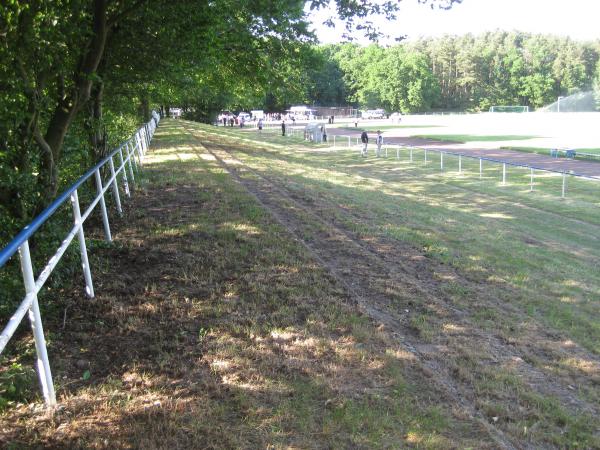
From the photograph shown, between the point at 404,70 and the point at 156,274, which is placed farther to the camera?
the point at 404,70

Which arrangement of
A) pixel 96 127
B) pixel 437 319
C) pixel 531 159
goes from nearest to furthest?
pixel 437 319
pixel 96 127
pixel 531 159

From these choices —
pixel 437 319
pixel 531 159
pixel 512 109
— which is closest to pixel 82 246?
pixel 437 319

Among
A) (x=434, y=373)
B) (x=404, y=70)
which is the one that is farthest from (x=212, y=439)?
(x=404, y=70)

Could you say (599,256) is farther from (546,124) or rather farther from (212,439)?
(546,124)

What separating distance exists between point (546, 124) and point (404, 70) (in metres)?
46.7

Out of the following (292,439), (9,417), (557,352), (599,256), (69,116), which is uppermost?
(69,116)

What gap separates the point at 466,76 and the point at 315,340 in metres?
126

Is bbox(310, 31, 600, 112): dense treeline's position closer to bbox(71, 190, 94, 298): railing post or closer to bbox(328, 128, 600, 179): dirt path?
bbox(328, 128, 600, 179): dirt path

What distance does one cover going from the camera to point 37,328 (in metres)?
3.17

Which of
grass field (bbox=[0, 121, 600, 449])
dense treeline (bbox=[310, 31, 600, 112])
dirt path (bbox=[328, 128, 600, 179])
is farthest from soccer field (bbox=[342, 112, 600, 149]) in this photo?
grass field (bbox=[0, 121, 600, 449])

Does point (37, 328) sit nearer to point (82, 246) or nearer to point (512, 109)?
point (82, 246)

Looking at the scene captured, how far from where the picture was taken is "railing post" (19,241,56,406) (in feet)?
10.2

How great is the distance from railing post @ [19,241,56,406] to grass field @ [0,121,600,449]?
0.17 meters

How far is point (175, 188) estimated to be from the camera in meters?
11.6
